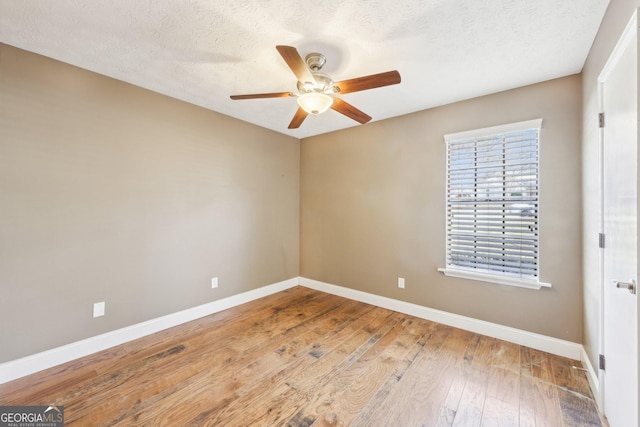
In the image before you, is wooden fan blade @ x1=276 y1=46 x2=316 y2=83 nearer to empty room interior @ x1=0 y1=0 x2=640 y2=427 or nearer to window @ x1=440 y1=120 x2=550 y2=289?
empty room interior @ x1=0 y1=0 x2=640 y2=427

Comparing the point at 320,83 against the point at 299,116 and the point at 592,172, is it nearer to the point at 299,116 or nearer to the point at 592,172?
the point at 299,116

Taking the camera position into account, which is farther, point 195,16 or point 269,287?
point 269,287

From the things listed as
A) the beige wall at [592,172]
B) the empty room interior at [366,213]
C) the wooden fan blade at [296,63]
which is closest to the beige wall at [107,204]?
the empty room interior at [366,213]

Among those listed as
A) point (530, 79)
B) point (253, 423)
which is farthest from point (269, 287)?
point (530, 79)

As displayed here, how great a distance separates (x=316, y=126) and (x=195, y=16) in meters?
2.28

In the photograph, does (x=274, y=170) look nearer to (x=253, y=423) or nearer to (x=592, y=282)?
(x=253, y=423)

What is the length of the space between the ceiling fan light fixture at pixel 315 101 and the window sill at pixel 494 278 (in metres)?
2.27

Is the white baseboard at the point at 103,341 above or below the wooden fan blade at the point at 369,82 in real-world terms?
below

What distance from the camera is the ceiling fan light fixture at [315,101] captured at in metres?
1.95

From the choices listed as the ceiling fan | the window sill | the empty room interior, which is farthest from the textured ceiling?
the window sill

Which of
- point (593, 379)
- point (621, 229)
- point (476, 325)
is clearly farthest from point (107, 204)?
point (593, 379)

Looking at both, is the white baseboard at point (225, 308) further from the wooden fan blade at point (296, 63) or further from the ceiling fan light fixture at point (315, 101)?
the wooden fan blade at point (296, 63)

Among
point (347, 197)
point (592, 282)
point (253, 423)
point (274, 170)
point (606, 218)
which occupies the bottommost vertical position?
point (253, 423)

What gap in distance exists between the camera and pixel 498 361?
7.50ft
